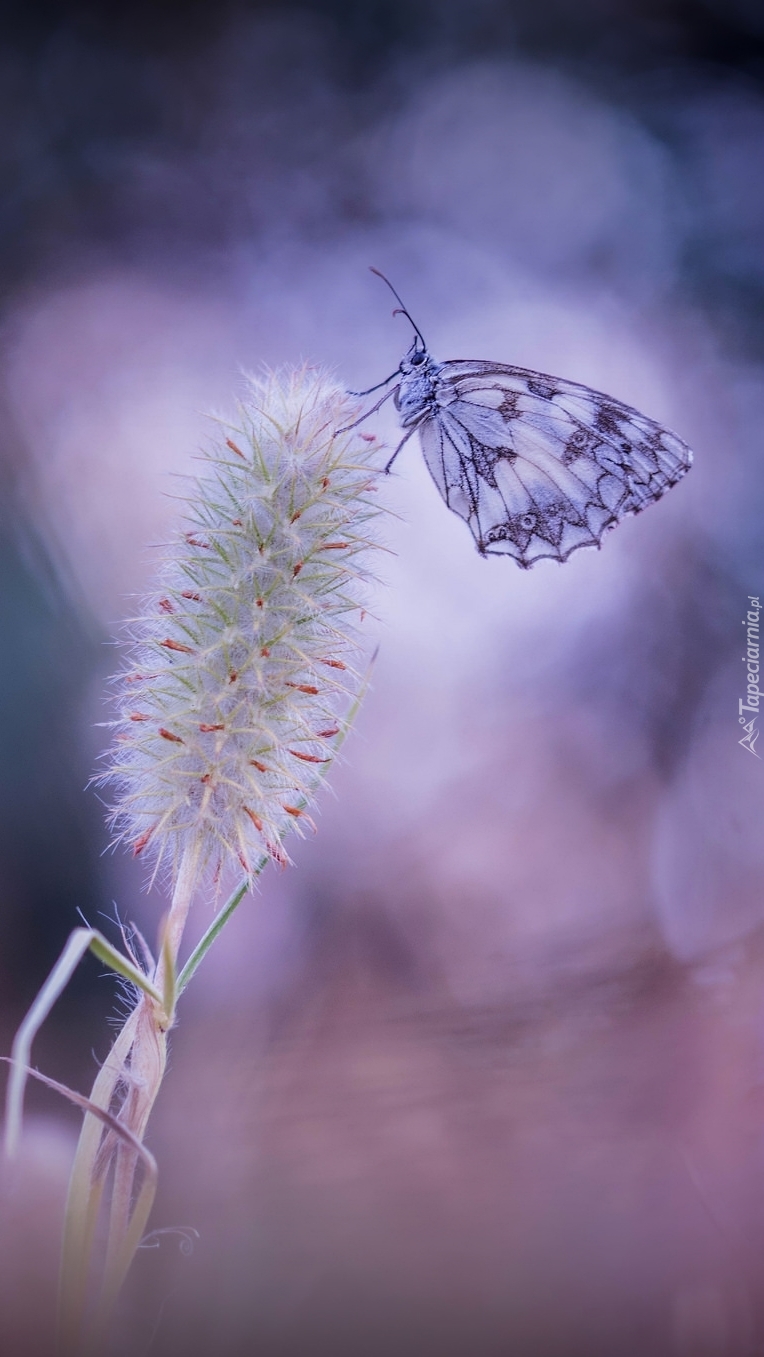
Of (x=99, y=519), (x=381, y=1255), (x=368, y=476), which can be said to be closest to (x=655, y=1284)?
(x=381, y=1255)

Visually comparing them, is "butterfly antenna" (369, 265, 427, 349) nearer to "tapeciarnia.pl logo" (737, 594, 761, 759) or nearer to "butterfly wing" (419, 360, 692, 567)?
"butterfly wing" (419, 360, 692, 567)

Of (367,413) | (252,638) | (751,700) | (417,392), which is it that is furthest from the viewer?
(751,700)

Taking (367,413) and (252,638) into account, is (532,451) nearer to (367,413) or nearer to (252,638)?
(367,413)

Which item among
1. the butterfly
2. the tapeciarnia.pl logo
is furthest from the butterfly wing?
the tapeciarnia.pl logo

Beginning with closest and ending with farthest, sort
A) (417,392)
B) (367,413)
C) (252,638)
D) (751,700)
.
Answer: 1. (252,638)
2. (367,413)
3. (417,392)
4. (751,700)

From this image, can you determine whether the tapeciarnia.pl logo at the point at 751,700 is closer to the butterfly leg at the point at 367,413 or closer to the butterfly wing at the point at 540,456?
the butterfly wing at the point at 540,456

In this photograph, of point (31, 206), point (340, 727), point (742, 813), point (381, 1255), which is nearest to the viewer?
point (340, 727)

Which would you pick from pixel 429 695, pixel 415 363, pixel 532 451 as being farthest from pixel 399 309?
pixel 429 695

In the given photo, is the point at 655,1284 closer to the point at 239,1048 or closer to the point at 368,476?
the point at 239,1048
